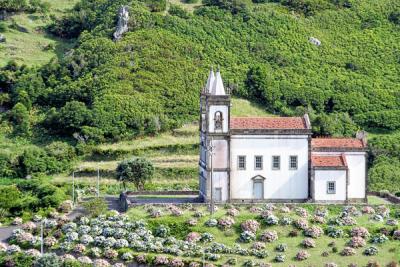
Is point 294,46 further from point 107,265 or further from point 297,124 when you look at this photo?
point 107,265

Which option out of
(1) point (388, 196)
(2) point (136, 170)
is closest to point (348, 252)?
(1) point (388, 196)

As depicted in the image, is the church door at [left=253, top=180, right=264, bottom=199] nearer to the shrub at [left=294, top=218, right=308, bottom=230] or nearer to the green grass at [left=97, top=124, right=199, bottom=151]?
the shrub at [left=294, top=218, right=308, bottom=230]

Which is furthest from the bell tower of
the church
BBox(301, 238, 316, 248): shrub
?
BBox(301, 238, 316, 248): shrub

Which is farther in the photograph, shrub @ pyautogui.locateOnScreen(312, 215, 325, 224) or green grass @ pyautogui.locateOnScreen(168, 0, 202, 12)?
green grass @ pyautogui.locateOnScreen(168, 0, 202, 12)

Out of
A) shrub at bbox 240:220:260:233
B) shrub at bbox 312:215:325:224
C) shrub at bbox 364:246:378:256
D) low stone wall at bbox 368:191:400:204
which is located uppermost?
low stone wall at bbox 368:191:400:204

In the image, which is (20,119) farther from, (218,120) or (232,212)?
(232,212)

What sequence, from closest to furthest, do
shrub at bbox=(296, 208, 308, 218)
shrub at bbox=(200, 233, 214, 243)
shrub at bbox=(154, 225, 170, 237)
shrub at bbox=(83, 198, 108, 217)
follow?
1. shrub at bbox=(200, 233, 214, 243)
2. shrub at bbox=(154, 225, 170, 237)
3. shrub at bbox=(296, 208, 308, 218)
4. shrub at bbox=(83, 198, 108, 217)
